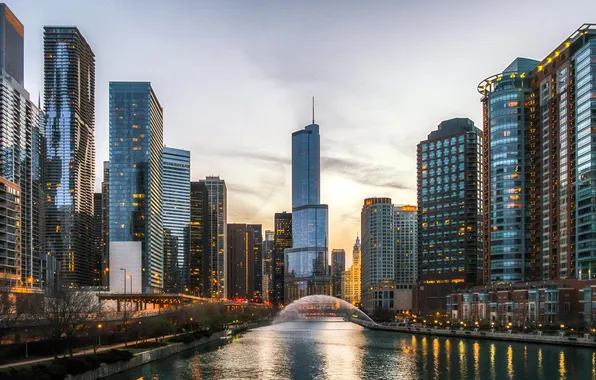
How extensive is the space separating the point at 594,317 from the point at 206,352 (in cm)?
8136

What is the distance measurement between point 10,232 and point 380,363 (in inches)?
4585

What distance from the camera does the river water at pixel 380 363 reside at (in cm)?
8312

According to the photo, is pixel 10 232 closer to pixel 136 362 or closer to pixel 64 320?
pixel 64 320

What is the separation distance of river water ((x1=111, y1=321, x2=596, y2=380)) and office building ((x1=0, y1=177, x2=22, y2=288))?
230 ft

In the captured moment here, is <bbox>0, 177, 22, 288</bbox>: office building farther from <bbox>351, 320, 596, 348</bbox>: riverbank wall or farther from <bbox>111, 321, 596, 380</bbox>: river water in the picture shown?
<bbox>351, 320, 596, 348</bbox>: riverbank wall

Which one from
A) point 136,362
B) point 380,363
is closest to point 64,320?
point 136,362

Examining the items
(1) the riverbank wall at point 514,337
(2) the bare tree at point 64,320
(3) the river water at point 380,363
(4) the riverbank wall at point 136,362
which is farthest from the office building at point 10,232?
(1) the riverbank wall at point 514,337

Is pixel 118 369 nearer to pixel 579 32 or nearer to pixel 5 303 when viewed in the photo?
pixel 5 303

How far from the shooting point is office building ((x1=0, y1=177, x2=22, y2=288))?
549ft

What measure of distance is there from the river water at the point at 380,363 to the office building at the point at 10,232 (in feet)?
230

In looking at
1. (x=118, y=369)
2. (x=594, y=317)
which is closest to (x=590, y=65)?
(x=594, y=317)

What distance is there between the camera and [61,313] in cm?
8575

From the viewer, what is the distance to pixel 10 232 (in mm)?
173125

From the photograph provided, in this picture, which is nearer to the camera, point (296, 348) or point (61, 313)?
point (61, 313)
